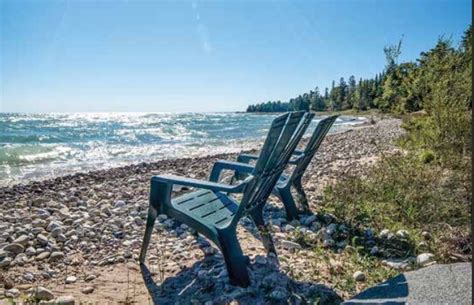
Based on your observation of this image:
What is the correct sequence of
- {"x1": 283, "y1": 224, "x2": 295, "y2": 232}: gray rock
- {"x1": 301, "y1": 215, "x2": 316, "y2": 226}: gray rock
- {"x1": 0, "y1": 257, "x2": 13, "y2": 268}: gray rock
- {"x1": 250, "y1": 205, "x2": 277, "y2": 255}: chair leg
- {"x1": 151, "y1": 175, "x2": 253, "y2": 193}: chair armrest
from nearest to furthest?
{"x1": 151, "y1": 175, "x2": 253, "y2": 193}: chair armrest → {"x1": 250, "y1": 205, "x2": 277, "y2": 255}: chair leg → {"x1": 0, "y1": 257, "x2": 13, "y2": 268}: gray rock → {"x1": 283, "y1": 224, "x2": 295, "y2": 232}: gray rock → {"x1": 301, "y1": 215, "x2": 316, "y2": 226}: gray rock

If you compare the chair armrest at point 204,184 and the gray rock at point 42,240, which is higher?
the chair armrest at point 204,184

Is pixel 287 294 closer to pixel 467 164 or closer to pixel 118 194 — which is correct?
pixel 467 164

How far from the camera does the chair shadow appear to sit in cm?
251

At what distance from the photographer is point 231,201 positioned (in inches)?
134

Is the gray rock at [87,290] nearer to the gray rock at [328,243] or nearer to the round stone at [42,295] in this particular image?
the round stone at [42,295]

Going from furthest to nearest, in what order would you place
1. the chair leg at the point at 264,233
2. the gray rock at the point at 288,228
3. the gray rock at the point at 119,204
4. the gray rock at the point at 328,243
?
1. the gray rock at the point at 119,204
2. the gray rock at the point at 288,228
3. the gray rock at the point at 328,243
4. the chair leg at the point at 264,233

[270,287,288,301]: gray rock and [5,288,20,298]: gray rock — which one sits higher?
[270,287,288,301]: gray rock

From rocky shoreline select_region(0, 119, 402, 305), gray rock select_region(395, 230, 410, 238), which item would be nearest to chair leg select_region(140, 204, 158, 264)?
rocky shoreline select_region(0, 119, 402, 305)

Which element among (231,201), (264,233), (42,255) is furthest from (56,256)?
(264,233)

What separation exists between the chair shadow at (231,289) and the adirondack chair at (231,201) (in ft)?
0.42

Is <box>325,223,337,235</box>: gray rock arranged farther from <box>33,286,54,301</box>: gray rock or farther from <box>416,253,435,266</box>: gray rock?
<box>33,286,54,301</box>: gray rock

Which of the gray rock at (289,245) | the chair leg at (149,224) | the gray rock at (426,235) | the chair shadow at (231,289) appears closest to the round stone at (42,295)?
the chair shadow at (231,289)

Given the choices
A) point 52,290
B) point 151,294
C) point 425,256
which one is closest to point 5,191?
point 52,290

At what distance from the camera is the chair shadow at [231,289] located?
251 cm
